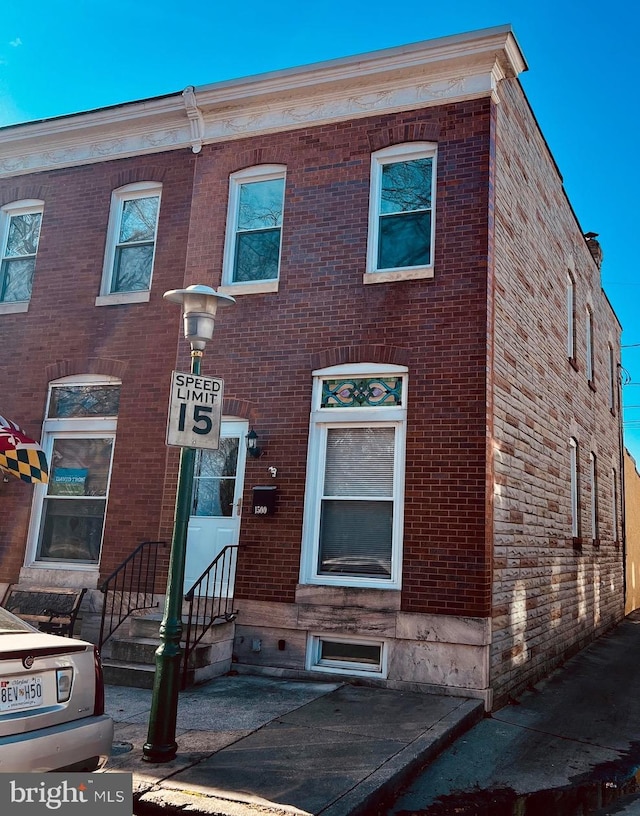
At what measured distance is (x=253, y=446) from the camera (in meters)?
9.69

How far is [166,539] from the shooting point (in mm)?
10000

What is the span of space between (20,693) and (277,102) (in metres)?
9.06

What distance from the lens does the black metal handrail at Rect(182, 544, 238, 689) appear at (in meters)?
8.80

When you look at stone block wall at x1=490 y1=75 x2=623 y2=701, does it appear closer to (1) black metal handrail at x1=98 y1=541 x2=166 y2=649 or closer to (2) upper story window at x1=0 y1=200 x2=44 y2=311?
(1) black metal handrail at x1=98 y1=541 x2=166 y2=649

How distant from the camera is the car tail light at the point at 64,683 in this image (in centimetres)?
438

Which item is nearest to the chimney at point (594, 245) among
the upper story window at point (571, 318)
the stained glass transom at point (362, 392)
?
the upper story window at point (571, 318)

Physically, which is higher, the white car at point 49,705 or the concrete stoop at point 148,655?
the white car at point 49,705

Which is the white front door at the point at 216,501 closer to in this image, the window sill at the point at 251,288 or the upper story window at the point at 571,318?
the window sill at the point at 251,288

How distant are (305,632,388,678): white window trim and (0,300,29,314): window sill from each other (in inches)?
273

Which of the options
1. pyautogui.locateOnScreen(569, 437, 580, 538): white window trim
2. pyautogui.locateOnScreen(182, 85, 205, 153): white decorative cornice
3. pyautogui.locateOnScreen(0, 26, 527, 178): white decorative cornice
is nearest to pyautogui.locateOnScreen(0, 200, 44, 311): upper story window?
pyautogui.locateOnScreen(0, 26, 527, 178): white decorative cornice

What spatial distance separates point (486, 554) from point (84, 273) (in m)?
7.46

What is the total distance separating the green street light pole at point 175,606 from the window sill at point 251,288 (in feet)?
12.0

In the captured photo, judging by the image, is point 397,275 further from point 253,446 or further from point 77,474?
point 77,474

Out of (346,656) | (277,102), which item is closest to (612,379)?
(277,102)
